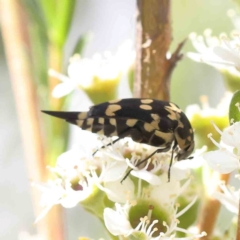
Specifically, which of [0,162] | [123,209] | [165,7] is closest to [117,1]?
[0,162]

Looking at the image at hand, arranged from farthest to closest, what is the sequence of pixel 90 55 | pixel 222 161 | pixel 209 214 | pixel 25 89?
pixel 90 55
pixel 25 89
pixel 209 214
pixel 222 161

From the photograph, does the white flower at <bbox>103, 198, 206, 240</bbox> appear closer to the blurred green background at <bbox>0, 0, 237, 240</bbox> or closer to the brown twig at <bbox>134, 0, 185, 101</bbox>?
the brown twig at <bbox>134, 0, 185, 101</bbox>

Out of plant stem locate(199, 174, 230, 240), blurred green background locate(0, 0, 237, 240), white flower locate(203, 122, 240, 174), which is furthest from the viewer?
blurred green background locate(0, 0, 237, 240)

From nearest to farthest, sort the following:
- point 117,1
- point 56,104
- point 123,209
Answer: point 123,209 → point 56,104 → point 117,1

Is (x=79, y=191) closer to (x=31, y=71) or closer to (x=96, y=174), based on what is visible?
(x=96, y=174)

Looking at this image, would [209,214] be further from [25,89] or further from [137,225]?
[25,89]

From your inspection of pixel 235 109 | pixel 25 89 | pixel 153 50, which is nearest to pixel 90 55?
pixel 25 89

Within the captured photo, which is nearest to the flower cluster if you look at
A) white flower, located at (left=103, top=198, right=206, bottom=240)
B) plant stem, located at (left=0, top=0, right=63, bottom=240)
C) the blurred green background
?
white flower, located at (left=103, top=198, right=206, bottom=240)
